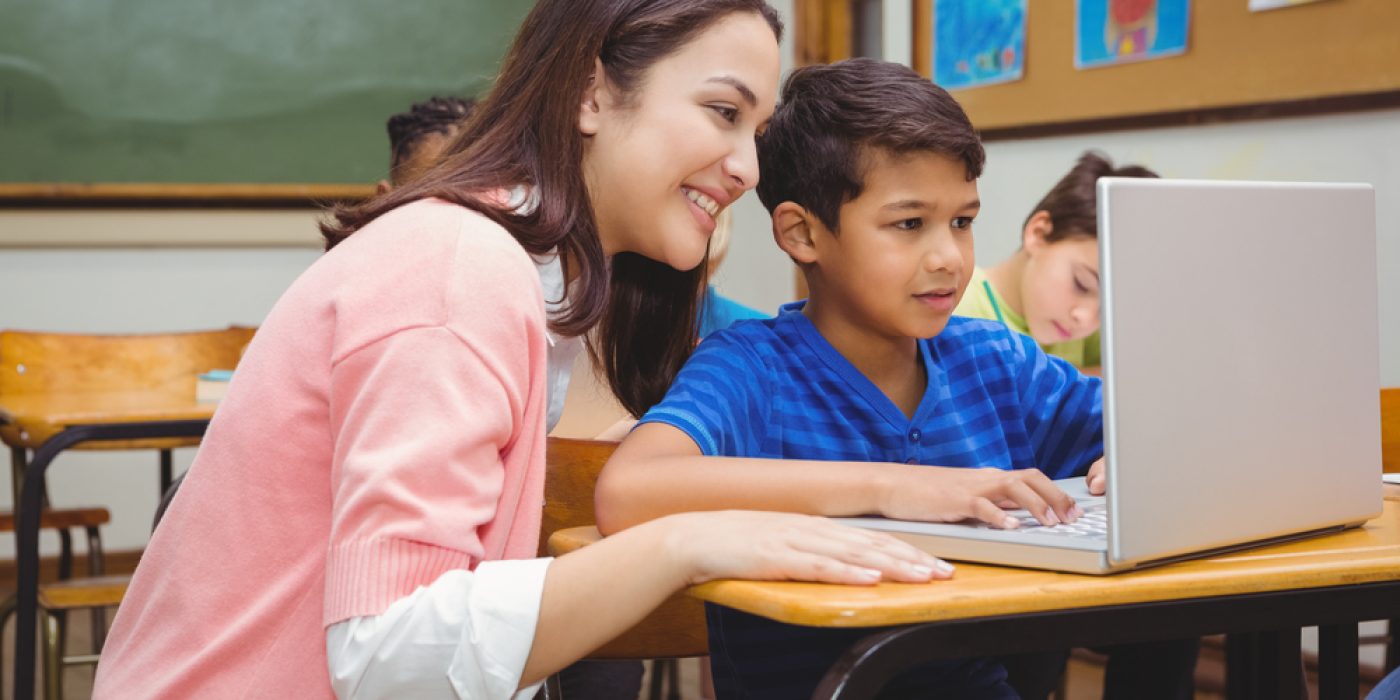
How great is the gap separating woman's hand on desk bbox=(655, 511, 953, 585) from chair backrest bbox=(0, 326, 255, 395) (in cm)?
224

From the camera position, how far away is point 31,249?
403 cm

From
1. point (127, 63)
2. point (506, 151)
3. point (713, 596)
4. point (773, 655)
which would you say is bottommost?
point (773, 655)

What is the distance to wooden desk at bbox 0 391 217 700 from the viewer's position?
2.23 meters

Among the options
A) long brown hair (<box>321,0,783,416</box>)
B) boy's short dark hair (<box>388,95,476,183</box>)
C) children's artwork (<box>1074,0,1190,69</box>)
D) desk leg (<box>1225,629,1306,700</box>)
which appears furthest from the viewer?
children's artwork (<box>1074,0,1190,69</box>)

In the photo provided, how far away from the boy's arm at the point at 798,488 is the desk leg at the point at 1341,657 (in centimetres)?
23

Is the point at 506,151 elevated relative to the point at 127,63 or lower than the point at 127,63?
lower

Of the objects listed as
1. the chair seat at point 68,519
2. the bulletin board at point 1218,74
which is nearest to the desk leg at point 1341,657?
the bulletin board at point 1218,74

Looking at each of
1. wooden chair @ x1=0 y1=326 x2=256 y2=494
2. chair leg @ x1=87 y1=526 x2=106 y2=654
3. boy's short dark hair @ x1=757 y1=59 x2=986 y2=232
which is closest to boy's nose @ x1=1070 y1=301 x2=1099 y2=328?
boy's short dark hair @ x1=757 y1=59 x2=986 y2=232

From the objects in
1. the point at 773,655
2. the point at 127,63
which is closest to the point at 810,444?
the point at 773,655

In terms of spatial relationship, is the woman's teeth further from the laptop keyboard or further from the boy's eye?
the laptop keyboard

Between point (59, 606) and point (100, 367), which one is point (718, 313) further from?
point (100, 367)

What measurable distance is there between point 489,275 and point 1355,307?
57 cm

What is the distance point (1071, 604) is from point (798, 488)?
279 mm

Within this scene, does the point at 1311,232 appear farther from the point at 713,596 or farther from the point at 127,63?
the point at 127,63
